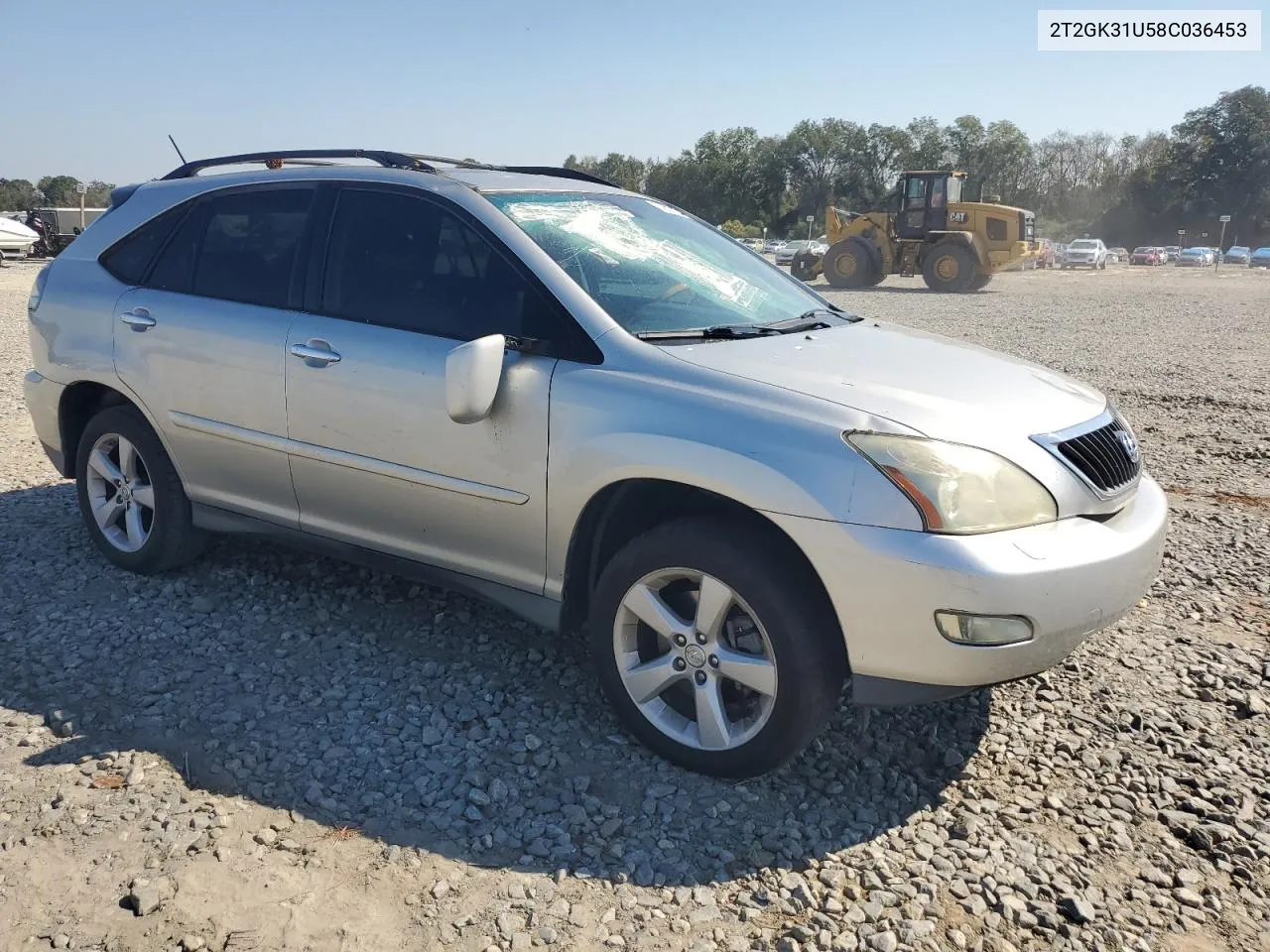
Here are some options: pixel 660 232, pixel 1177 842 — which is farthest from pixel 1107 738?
pixel 660 232

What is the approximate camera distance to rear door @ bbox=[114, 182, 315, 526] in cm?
390

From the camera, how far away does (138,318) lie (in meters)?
4.26

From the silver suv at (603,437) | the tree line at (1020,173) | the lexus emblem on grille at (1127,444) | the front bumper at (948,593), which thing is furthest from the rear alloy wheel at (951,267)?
the tree line at (1020,173)

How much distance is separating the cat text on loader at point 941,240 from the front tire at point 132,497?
963 inches

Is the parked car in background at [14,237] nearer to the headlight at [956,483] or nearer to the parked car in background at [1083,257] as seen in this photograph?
the headlight at [956,483]

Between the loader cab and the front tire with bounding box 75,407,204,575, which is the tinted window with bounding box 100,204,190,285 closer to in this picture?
the front tire with bounding box 75,407,204,575

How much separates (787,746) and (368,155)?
2757 millimetres

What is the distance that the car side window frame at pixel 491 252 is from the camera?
3234 mm

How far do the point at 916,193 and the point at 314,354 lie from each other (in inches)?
996

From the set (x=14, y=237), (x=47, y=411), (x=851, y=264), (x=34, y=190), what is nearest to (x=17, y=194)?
(x=34, y=190)

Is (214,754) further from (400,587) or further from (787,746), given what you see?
(787,746)

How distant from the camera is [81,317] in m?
4.45

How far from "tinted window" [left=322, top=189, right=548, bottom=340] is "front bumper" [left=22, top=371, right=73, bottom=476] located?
172 centimetres

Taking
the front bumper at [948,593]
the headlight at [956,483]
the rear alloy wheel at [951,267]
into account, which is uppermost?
the rear alloy wheel at [951,267]
